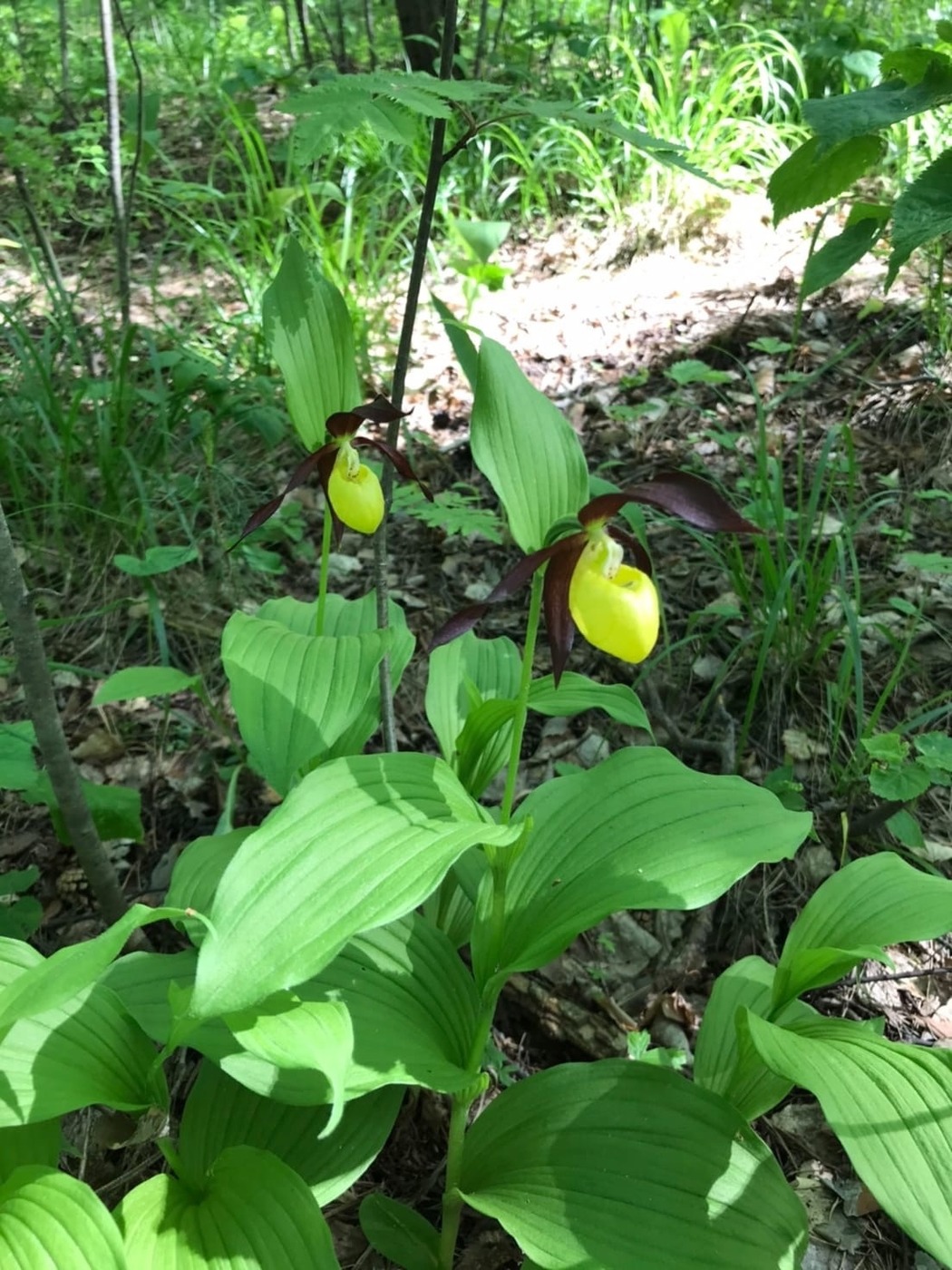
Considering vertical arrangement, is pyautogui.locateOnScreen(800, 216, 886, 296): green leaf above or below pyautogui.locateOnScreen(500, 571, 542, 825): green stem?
above

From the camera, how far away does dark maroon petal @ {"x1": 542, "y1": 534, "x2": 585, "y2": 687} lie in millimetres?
1168

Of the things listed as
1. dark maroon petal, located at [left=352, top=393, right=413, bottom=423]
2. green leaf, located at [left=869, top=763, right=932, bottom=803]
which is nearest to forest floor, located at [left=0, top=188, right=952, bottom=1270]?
green leaf, located at [left=869, top=763, right=932, bottom=803]

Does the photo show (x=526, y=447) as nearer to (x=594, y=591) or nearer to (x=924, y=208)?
(x=594, y=591)

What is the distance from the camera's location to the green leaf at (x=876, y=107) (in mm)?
1064

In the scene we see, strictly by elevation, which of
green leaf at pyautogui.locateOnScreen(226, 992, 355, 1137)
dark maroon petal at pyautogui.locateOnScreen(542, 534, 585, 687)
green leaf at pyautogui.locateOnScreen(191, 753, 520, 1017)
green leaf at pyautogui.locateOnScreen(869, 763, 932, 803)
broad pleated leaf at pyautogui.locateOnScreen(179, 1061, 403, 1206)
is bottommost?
broad pleated leaf at pyautogui.locateOnScreen(179, 1061, 403, 1206)

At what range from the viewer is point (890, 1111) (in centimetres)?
99

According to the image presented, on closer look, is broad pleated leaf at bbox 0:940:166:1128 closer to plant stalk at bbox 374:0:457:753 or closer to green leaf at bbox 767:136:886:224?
plant stalk at bbox 374:0:457:753

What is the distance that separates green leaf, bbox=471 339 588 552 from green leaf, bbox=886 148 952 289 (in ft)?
1.55

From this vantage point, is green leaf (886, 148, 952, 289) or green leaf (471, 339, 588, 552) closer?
green leaf (886, 148, 952, 289)

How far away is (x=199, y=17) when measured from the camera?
6863 millimetres

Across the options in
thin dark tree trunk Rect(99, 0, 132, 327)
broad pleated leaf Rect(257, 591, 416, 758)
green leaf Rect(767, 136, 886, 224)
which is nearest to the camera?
green leaf Rect(767, 136, 886, 224)

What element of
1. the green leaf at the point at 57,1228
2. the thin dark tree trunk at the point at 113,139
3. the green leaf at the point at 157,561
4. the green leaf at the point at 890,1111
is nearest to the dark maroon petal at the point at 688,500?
the green leaf at the point at 890,1111

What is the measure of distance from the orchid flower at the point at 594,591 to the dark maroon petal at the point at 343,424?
0.48 m

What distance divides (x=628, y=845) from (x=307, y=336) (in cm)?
97
